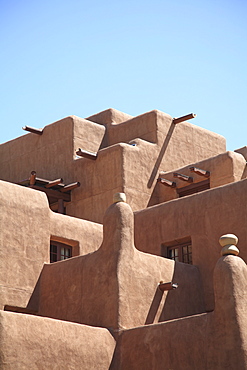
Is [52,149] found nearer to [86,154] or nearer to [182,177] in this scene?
[86,154]

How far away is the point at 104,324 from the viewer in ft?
63.1

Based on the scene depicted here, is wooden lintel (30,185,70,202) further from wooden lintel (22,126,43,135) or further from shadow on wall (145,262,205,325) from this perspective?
shadow on wall (145,262,205,325)

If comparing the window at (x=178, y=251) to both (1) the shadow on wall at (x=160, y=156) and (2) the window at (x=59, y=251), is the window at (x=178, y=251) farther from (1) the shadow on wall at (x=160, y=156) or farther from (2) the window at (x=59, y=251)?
(1) the shadow on wall at (x=160, y=156)

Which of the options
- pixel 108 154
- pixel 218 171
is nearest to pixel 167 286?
pixel 218 171

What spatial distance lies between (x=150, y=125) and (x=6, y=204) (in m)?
9.51

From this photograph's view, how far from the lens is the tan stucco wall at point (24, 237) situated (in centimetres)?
2111

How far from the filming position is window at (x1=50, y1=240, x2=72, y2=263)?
2295 cm

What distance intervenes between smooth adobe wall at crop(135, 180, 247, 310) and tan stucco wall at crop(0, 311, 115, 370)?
15.4ft

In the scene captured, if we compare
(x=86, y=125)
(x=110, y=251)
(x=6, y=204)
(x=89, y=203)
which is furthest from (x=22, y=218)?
(x=86, y=125)

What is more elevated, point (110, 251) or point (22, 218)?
point (22, 218)

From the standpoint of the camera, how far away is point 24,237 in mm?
21797

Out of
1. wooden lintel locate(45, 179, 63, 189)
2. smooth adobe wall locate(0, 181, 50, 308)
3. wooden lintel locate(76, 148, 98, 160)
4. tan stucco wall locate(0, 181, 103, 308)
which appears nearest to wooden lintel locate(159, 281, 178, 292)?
tan stucco wall locate(0, 181, 103, 308)

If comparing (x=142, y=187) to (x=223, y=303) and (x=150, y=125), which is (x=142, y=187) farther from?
(x=223, y=303)

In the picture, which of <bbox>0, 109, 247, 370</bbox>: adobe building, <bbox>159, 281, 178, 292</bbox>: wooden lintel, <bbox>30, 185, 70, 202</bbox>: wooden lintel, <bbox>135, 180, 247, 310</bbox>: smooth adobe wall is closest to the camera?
<bbox>0, 109, 247, 370</bbox>: adobe building
